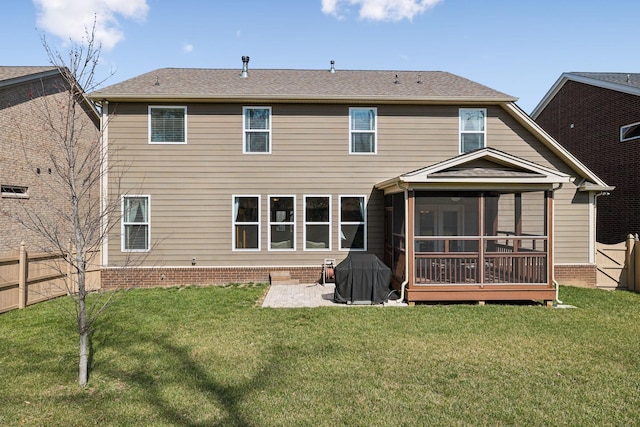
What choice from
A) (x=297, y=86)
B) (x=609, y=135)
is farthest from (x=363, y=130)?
(x=609, y=135)

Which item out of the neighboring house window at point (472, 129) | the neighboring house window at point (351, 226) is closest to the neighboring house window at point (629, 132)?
the neighboring house window at point (472, 129)

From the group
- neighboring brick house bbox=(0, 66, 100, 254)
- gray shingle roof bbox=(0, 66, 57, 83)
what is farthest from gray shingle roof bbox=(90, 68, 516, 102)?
gray shingle roof bbox=(0, 66, 57, 83)

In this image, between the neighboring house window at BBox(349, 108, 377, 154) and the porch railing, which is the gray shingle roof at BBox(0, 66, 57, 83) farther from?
the porch railing

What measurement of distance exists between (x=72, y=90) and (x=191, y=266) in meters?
6.77

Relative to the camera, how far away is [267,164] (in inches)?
412

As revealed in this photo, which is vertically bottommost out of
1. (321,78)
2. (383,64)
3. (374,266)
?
(374,266)

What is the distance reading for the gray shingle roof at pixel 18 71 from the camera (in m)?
11.3

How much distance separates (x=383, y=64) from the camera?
46.1ft

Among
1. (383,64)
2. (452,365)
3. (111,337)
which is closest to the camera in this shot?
(452,365)

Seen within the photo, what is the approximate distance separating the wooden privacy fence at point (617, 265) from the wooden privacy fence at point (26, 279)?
1322 centimetres

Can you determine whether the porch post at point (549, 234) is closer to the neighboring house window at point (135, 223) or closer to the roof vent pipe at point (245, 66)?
the roof vent pipe at point (245, 66)

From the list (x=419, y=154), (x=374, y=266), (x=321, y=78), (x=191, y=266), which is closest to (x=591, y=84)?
(x=419, y=154)

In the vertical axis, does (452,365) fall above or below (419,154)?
below

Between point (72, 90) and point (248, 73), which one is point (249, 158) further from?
point (72, 90)
